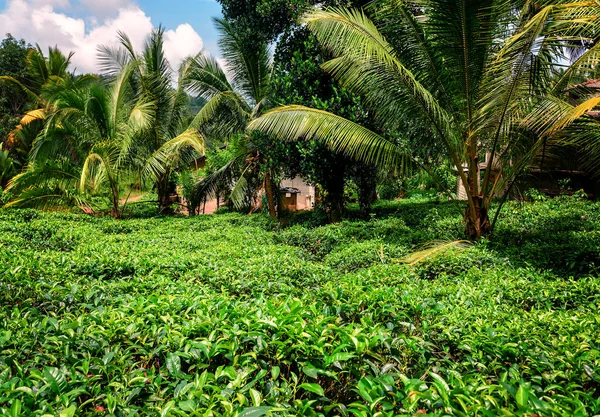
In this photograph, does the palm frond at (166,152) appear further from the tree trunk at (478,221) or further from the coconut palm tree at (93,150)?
the tree trunk at (478,221)

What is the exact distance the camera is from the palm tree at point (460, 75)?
4.34 m

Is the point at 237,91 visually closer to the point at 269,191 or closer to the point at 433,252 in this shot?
the point at 269,191

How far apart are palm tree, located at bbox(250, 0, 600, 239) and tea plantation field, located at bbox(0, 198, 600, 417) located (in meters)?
1.67

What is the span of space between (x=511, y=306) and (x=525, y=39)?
117 inches

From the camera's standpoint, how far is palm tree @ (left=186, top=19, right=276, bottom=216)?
9469 mm

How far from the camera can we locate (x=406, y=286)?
315cm

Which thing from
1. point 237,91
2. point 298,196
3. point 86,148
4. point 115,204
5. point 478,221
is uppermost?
point 237,91

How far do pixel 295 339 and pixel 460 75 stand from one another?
433 cm

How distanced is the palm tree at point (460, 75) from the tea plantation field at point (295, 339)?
5.49ft

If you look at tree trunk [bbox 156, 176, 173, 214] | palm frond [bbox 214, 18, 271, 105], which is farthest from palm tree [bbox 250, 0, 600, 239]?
tree trunk [bbox 156, 176, 173, 214]

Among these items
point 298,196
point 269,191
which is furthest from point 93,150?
point 298,196

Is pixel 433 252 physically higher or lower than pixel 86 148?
Result: lower

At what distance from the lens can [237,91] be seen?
10.2 metres

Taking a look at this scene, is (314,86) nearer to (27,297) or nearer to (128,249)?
(128,249)
